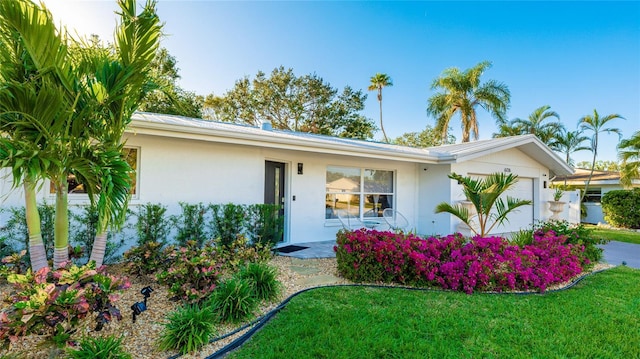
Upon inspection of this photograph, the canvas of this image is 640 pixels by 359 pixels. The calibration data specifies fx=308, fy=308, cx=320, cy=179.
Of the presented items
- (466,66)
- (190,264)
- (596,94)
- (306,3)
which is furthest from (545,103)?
(190,264)

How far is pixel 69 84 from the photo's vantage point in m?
3.21

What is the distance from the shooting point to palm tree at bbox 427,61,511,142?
A: 19.8 metres

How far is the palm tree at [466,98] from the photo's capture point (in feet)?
64.8

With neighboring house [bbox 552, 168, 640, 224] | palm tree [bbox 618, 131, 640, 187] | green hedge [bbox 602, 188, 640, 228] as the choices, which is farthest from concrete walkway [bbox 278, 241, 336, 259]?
neighboring house [bbox 552, 168, 640, 224]

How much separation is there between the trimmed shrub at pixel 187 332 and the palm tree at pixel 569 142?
23.0 meters

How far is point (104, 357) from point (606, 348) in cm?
471

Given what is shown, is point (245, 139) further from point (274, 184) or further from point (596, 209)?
point (596, 209)

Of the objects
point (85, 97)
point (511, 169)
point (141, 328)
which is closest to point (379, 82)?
point (511, 169)

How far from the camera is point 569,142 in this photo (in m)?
19.3

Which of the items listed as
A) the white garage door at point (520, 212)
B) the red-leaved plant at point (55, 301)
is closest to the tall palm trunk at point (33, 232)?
the red-leaved plant at point (55, 301)

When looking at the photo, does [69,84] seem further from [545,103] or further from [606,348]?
[545,103]

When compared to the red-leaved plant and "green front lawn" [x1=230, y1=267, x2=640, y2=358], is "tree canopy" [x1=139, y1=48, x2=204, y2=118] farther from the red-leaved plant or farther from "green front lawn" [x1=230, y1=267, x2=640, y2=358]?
"green front lawn" [x1=230, y1=267, x2=640, y2=358]

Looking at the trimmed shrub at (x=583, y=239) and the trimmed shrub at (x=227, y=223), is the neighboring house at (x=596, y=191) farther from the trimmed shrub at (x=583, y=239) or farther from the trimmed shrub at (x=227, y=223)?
the trimmed shrub at (x=227, y=223)

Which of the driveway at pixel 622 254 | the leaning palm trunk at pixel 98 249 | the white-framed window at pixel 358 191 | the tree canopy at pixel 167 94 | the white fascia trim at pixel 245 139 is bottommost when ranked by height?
the driveway at pixel 622 254
